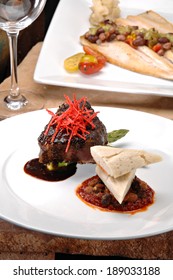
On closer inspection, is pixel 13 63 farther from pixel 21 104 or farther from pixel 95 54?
pixel 95 54

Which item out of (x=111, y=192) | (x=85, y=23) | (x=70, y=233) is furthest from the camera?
(x=85, y=23)

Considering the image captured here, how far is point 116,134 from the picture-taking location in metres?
3.66

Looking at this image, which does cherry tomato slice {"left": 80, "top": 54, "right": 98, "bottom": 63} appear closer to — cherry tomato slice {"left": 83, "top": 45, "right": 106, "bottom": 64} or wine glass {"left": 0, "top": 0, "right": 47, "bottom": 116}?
cherry tomato slice {"left": 83, "top": 45, "right": 106, "bottom": 64}

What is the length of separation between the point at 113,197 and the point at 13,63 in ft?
5.22

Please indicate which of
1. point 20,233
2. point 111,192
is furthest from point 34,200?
point 111,192

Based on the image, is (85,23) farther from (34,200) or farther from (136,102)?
(34,200)

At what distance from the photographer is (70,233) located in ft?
9.34

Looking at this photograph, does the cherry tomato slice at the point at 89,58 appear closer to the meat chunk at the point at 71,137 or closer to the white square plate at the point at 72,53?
the white square plate at the point at 72,53

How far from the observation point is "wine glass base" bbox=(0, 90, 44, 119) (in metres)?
4.41

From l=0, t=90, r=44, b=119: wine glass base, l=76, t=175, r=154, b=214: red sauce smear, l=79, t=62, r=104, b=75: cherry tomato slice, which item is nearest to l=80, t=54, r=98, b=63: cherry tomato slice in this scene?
l=79, t=62, r=104, b=75: cherry tomato slice

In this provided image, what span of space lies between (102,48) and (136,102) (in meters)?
0.67

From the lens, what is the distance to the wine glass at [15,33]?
408 cm

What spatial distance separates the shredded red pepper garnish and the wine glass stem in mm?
1038

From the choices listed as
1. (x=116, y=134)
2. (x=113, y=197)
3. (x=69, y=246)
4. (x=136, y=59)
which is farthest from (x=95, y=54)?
(x=69, y=246)
